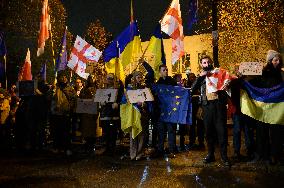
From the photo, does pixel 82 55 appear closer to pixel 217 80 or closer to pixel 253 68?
pixel 217 80

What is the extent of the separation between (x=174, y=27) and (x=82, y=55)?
353 cm

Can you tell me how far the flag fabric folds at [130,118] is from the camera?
9.56 meters

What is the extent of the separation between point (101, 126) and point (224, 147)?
12.8 ft

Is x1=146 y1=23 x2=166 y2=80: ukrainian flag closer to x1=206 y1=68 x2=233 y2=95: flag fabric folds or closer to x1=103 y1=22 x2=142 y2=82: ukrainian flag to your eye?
x1=103 y1=22 x2=142 y2=82: ukrainian flag

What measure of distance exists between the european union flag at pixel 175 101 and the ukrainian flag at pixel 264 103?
1654mm

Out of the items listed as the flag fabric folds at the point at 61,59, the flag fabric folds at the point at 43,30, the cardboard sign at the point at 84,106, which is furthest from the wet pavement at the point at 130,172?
the flag fabric folds at the point at 43,30

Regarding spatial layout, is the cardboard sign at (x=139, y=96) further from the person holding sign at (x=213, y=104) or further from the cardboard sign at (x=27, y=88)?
the cardboard sign at (x=27, y=88)

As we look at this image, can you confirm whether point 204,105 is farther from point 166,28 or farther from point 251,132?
point 166,28

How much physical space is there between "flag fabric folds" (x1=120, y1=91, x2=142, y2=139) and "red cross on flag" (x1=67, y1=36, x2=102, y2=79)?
424cm

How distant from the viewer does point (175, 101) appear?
10391 millimetres

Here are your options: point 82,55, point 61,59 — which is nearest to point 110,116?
point 82,55

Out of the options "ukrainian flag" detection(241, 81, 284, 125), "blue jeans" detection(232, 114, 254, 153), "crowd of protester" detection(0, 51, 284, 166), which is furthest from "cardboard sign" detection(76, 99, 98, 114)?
"ukrainian flag" detection(241, 81, 284, 125)

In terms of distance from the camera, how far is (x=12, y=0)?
87.1ft

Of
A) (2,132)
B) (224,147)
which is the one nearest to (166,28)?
(224,147)
